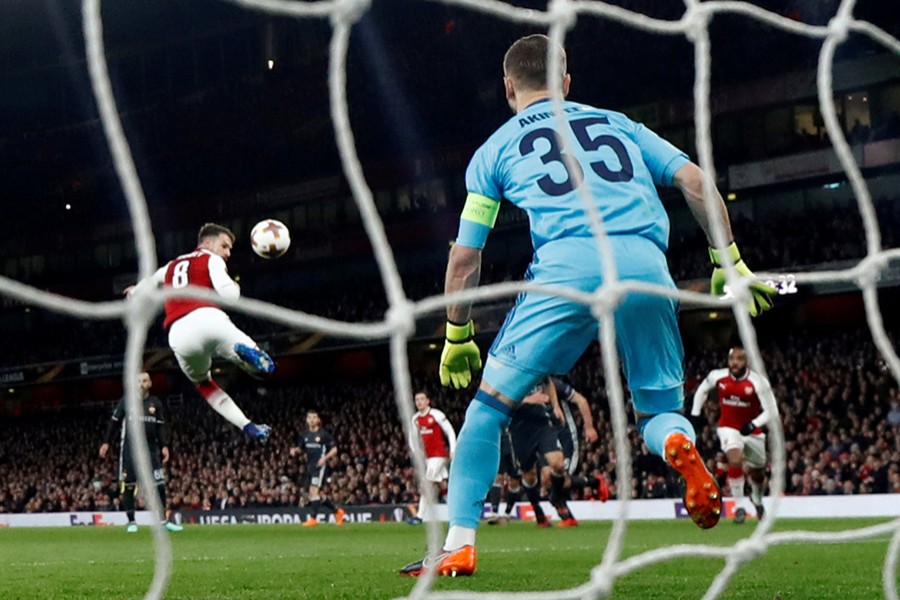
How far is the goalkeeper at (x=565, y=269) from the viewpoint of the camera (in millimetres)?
3867

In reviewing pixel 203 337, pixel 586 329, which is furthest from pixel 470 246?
pixel 203 337

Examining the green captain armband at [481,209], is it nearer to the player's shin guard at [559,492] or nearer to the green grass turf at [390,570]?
the green grass turf at [390,570]

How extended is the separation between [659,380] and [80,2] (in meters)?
23.6

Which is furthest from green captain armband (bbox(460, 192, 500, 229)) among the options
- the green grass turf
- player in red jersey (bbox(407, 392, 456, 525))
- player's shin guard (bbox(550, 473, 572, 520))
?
player in red jersey (bbox(407, 392, 456, 525))

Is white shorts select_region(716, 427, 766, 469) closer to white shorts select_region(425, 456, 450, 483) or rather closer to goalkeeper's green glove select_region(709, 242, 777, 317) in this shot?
white shorts select_region(425, 456, 450, 483)

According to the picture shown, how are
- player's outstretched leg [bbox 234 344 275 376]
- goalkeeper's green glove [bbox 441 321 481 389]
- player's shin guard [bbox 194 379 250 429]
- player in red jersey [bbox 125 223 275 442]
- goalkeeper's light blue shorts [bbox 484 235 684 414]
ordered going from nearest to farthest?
goalkeeper's light blue shorts [bbox 484 235 684 414], goalkeeper's green glove [bbox 441 321 481 389], player's outstretched leg [bbox 234 344 275 376], player in red jersey [bbox 125 223 275 442], player's shin guard [bbox 194 379 250 429]

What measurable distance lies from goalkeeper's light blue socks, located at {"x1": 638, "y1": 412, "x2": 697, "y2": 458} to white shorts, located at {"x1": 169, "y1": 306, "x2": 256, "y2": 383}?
3.69 metres

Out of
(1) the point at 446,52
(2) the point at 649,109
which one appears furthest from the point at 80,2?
(2) the point at 649,109

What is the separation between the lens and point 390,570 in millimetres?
5621

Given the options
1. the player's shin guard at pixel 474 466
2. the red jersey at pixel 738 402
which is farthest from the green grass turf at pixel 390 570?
the red jersey at pixel 738 402

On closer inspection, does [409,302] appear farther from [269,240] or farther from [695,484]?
[269,240]

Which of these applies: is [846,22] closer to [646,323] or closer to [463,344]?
[646,323]

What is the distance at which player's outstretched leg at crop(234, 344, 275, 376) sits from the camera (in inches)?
279

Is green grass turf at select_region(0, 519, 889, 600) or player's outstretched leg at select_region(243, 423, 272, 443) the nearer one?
green grass turf at select_region(0, 519, 889, 600)
